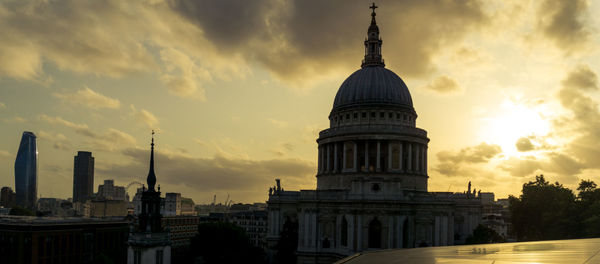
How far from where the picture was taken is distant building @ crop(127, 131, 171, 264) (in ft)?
175

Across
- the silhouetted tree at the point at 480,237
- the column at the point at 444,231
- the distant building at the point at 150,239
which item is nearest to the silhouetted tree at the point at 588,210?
the silhouetted tree at the point at 480,237

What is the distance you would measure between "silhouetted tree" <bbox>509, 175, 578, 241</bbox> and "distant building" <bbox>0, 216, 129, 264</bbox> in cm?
6896

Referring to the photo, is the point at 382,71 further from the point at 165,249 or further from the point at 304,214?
the point at 165,249

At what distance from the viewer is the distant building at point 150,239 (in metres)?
53.2

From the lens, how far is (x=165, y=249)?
5597cm

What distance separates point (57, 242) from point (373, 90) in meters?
58.5

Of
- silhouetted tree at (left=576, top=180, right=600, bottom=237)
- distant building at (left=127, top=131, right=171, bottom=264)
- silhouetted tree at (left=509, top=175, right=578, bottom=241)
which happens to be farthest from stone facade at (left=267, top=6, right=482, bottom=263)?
distant building at (left=127, top=131, right=171, bottom=264)

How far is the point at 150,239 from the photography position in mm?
53812

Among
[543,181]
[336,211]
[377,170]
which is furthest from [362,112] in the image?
[543,181]

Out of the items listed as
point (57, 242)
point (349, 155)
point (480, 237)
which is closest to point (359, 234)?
point (349, 155)

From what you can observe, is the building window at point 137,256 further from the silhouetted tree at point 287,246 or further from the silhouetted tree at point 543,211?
the silhouetted tree at point 543,211

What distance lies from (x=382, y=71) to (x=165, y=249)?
180ft

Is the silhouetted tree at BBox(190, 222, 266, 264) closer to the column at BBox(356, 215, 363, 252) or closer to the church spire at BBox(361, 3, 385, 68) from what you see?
the column at BBox(356, 215, 363, 252)

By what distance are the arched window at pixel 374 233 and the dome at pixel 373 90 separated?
2324 centimetres
